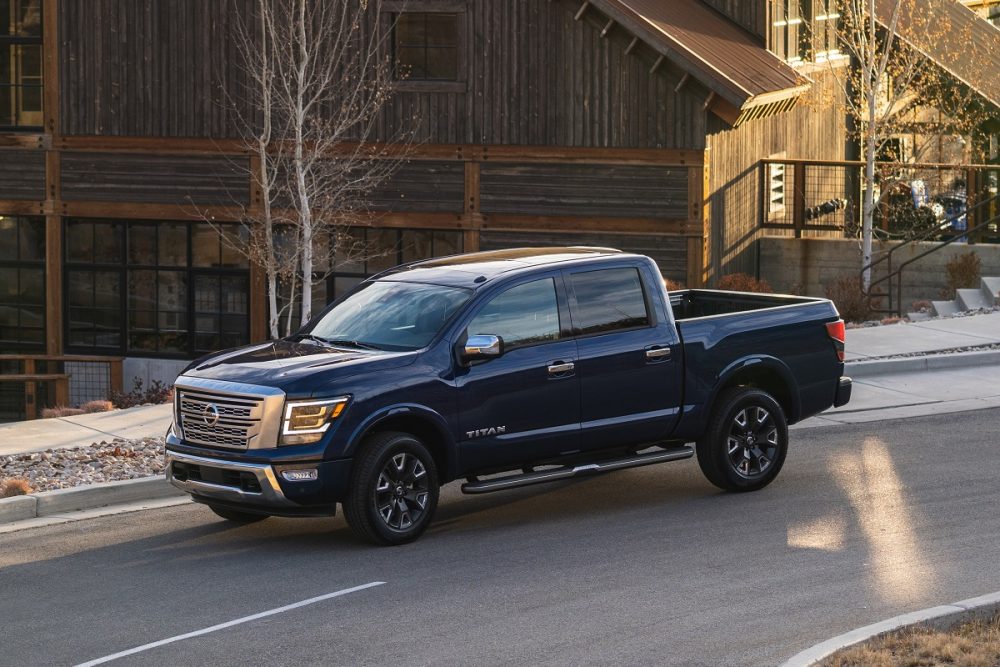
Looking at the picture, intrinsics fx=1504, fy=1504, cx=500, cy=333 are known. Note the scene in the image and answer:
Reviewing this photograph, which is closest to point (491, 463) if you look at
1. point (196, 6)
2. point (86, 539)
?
point (86, 539)

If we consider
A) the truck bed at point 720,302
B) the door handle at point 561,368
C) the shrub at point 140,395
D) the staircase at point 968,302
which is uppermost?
the truck bed at point 720,302

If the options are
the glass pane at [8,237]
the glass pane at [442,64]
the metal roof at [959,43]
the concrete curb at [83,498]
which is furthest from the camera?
the metal roof at [959,43]

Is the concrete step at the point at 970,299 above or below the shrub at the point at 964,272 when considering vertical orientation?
below

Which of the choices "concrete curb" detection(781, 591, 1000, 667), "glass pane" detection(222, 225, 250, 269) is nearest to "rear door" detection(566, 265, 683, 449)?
"concrete curb" detection(781, 591, 1000, 667)

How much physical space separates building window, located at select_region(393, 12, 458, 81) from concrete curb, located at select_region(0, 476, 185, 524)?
1412cm

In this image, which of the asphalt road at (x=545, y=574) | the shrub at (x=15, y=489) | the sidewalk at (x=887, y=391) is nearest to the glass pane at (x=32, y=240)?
the sidewalk at (x=887, y=391)

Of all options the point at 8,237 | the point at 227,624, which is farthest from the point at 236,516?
the point at 8,237

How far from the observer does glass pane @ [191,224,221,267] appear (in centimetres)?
2672

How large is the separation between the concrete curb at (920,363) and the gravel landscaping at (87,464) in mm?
8202

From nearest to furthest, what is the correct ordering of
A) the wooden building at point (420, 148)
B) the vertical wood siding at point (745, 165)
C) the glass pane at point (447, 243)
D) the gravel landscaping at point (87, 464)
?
1. the gravel landscaping at point (87, 464)
2. the wooden building at point (420, 148)
3. the vertical wood siding at point (745, 165)
4. the glass pane at point (447, 243)

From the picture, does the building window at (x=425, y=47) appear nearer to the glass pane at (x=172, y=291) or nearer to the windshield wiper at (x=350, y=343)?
the glass pane at (x=172, y=291)

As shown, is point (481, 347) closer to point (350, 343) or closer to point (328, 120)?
point (350, 343)

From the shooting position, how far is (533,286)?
11188 mm

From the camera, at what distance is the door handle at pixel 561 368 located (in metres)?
11.0
